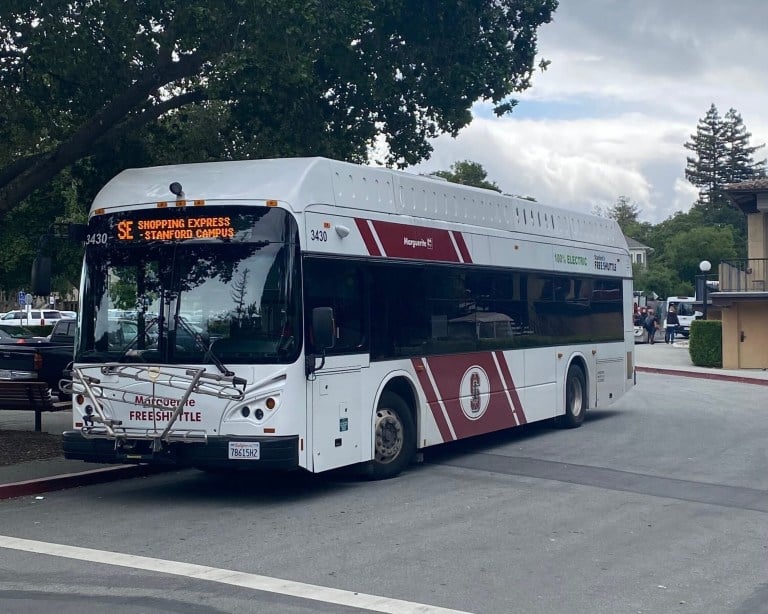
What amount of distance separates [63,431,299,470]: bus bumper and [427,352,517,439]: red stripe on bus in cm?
328

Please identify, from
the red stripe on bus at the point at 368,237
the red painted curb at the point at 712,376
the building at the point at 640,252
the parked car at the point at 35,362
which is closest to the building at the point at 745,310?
the red painted curb at the point at 712,376

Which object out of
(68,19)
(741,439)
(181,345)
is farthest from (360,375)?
(741,439)

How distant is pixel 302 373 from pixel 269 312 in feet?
2.22

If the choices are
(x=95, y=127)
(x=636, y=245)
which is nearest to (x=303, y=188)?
(x=95, y=127)

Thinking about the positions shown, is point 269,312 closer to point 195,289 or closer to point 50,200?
point 195,289

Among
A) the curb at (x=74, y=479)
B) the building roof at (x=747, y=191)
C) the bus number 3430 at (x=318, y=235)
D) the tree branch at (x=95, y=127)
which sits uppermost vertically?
the building roof at (x=747, y=191)

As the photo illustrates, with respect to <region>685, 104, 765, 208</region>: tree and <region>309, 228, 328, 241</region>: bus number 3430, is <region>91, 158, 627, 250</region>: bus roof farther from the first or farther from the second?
<region>685, 104, 765, 208</region>: tree

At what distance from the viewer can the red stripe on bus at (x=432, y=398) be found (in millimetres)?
12938

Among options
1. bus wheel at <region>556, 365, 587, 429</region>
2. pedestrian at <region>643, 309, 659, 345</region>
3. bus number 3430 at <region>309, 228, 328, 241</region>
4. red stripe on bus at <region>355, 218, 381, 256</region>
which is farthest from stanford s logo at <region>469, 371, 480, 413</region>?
pedestrian at <region>643, 309, 659, 345</region>

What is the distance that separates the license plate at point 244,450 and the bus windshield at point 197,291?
2.54 ft

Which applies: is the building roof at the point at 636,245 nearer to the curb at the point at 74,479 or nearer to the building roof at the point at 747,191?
the building roof at the point at 747,191

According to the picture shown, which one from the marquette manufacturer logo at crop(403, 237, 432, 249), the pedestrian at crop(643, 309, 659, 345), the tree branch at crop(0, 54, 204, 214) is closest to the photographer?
the marquette manufacturer logo at crop(403, 237, 432, 249)

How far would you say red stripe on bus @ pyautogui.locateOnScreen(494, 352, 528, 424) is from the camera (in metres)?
15.1

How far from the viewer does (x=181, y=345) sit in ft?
34.8
